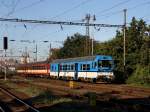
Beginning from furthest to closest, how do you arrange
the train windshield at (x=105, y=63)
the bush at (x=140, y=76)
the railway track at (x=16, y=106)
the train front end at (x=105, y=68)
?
the train windshield at (x=105, y=63) → the train front end at (x=105, y=68) → the bush at (x=140, y=76) → the railway track at (x=16, y=106)

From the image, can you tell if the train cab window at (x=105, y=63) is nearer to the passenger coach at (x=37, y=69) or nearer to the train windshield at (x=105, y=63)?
the train windshield at (x=105, y=63)

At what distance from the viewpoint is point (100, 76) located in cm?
4184

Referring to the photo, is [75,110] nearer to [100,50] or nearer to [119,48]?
[119,48]

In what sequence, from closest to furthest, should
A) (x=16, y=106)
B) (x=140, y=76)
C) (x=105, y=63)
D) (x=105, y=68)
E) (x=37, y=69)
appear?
(x=16, y=106) → (x=105, y=68) → (x=105, y=63) → (x=140, y=76) → (x=37, y=69)

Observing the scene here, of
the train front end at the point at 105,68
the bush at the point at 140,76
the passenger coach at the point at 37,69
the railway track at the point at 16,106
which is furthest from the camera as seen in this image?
the passenger coach at the point at 37,69

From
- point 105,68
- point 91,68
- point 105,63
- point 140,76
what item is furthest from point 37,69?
point 140,76

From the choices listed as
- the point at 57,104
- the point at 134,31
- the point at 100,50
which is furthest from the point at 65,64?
the point at 57,104

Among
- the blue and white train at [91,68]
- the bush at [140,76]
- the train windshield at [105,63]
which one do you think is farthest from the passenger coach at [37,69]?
the train windshield at [105,63]

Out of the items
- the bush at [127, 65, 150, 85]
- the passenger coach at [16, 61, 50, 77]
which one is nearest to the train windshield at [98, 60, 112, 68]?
the bush at [127, 65, 150, 85]

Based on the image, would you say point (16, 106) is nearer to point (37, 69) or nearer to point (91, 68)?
point (91, 68)

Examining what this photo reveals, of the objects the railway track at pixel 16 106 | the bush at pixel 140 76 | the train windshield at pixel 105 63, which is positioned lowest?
the railway track at pixel 16 106

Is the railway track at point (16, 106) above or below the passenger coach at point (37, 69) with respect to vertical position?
below

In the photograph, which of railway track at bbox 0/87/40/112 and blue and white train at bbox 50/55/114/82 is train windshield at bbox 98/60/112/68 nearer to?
blue and white train at bbox 50/55/114/82

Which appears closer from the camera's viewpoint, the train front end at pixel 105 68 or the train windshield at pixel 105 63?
the train front end at pixel 105 68
